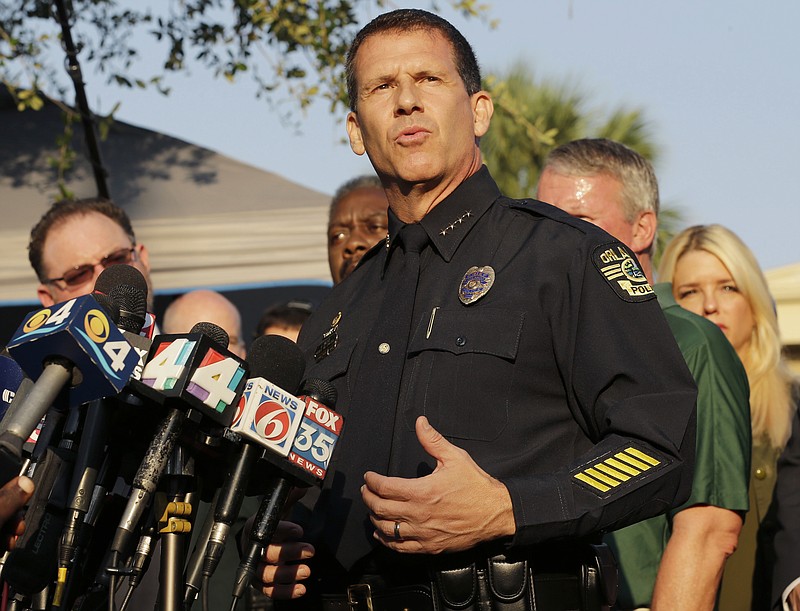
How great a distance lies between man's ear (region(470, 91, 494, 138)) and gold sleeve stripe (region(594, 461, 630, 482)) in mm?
1071

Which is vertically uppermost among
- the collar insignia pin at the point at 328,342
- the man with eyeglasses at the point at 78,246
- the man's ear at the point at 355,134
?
the man with eyeglasses at the point at 78,246

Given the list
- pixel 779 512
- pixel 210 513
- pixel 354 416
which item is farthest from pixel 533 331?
pixel 779 512

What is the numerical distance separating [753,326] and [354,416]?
8.27 feet

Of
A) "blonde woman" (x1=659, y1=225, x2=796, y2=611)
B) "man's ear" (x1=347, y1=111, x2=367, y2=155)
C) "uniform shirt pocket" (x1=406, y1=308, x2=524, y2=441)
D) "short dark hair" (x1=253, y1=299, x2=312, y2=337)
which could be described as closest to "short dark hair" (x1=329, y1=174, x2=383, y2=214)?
"short dark hair" (x1=253, y1=299, x2=312, y2=337)

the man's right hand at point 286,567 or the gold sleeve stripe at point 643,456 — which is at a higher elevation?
the gold sleeve stripe at point 643,456

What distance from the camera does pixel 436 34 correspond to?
3.16 m

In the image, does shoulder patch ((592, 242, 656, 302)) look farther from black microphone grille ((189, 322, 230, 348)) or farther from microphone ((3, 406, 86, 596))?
microphone ((3, 406, 86, 596))

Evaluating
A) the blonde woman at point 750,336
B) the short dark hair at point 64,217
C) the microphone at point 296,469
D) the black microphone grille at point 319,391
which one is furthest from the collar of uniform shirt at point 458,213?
the short dark hair at point 64,217

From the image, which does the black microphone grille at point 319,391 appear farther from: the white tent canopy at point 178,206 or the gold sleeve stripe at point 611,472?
the white tent canopy at point 178,206

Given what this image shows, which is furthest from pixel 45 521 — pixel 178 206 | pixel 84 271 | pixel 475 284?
pixel 178 206

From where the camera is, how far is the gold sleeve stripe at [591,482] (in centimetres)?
249

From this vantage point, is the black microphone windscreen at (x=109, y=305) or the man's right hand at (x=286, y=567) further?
the man's right hand at (x=286, y=567)

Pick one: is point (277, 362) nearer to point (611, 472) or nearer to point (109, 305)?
point (109, 305)

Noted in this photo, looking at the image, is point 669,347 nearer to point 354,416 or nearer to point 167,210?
point 354,416
